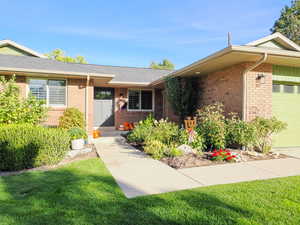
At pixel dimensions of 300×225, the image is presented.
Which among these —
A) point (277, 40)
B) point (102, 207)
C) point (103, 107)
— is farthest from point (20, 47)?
point (277, 40)

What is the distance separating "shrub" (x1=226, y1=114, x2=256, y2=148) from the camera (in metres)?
5.68

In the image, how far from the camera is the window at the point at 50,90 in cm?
816

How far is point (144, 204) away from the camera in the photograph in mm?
2615

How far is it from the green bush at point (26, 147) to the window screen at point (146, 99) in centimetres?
778

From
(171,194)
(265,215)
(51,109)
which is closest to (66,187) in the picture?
(171,194)

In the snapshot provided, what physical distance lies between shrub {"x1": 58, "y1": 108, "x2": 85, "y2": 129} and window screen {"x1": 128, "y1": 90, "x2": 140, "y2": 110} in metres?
4.69

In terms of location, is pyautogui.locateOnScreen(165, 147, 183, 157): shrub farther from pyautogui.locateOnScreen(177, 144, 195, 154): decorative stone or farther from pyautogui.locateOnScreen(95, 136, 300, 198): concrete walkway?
pyautogui.locateOnScreen(95, 136, 300, 198): concrete walkway

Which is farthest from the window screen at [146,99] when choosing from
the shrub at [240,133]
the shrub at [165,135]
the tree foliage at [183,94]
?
the shrub at [240,133]

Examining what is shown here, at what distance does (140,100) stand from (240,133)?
7.66 metres

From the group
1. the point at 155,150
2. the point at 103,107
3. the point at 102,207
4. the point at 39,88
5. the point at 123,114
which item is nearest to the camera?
the point at 102,207

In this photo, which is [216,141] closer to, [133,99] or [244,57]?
[244,57]

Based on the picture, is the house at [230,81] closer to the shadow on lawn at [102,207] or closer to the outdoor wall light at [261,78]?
the outdoor wall light at [261,78]

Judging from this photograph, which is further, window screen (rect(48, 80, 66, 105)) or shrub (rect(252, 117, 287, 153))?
window screen (rect(48, 80, 66, 105))

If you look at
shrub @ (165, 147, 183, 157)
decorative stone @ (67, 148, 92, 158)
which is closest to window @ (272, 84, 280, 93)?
shrub @ (165, 147, 183, 157)
